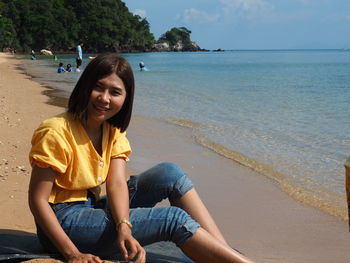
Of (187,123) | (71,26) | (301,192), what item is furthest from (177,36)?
(301,192)

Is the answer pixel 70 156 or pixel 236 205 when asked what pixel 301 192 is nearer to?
pixel 236 205

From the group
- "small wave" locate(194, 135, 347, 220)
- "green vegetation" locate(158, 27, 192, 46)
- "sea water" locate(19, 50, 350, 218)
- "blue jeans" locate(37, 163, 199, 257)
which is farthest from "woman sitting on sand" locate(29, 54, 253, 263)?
"green vegetation" locate(158, 27, 192, 46)

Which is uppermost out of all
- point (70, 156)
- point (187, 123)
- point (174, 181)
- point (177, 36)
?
point (177, 36)

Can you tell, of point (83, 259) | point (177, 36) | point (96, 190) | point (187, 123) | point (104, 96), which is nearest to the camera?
point (83, 259)

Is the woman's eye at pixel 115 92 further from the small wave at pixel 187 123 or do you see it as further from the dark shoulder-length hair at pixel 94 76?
the small wave at pixel 187 123

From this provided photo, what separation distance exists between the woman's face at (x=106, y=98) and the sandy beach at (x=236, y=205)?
4.20ft

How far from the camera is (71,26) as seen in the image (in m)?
91.0

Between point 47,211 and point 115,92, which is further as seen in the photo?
point 115,92

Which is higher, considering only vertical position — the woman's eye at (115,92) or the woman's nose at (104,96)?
the woman's eye at (115,92)

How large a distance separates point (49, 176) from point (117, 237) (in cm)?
44

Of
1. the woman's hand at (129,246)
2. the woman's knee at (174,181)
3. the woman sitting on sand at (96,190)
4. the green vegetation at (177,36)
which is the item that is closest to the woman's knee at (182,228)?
the woman sitting on sand at (96,190)

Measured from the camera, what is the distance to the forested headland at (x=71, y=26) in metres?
80.1

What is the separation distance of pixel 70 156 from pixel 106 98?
337 millimetres

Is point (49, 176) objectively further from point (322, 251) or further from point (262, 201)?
point (262, 201)
